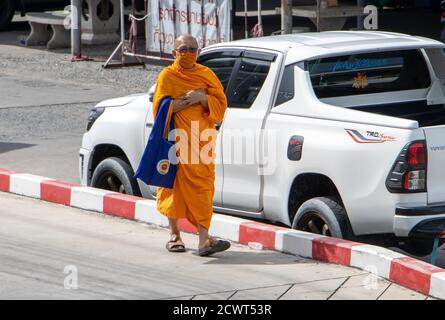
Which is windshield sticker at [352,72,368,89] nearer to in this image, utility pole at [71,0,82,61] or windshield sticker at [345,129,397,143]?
windshield sticker at [345,129,397,143]

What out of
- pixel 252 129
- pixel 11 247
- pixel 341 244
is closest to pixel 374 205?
pixel 341 244

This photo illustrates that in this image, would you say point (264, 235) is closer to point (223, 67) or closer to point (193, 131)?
point (193, 131)

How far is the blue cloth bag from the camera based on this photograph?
8.31 m

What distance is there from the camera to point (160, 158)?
27.4 feet

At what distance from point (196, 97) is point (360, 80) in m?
1.44

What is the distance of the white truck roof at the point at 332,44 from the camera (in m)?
8.71

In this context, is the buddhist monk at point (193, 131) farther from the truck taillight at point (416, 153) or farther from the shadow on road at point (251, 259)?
the truck taillight at point (416, 153)

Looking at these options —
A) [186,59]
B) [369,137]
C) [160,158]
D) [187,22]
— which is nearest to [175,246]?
[160,158]

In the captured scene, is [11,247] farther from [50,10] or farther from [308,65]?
[50,10]

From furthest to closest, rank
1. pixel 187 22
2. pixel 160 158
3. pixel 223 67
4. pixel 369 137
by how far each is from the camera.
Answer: pixel 187 22
pixel 223 67
pixel 160 158
pixel 369 137

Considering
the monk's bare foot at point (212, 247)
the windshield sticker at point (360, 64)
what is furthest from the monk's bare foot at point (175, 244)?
the windshield sticker at point (360, 64)

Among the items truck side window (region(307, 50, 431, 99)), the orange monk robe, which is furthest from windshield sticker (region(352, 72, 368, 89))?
the orange monk robe

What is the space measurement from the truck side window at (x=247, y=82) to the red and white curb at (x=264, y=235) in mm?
941

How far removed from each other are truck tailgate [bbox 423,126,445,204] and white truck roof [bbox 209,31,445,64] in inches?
49.3
